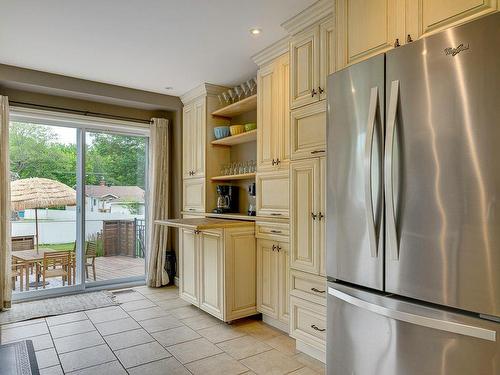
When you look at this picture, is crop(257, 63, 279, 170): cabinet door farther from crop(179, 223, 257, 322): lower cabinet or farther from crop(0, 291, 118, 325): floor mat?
crop(0, 291, 118, 325): floor mat

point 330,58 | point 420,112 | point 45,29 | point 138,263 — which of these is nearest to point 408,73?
point 420,112

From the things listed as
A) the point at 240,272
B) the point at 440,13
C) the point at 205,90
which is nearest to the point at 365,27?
the point at 440,13

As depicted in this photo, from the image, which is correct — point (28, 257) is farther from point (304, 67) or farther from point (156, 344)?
point (304, 67)

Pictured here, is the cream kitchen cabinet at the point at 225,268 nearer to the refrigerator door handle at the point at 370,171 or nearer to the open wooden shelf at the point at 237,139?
the open wooden shelf at the point at 237,139

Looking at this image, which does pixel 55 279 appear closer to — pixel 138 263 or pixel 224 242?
pixel 138 263

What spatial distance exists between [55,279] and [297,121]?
3737 millimetres

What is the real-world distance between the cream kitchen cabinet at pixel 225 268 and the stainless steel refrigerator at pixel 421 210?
1.59 m

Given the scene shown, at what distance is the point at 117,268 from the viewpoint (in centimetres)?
494

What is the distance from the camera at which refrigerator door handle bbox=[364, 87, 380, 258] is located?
1.61 m

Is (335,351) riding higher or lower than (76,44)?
lower

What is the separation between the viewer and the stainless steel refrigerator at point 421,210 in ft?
4.18

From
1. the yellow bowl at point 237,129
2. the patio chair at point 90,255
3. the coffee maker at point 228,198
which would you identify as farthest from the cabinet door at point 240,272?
the patio chair at point 90,255

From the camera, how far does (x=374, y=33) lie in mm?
1895

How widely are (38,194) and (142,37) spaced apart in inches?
100
